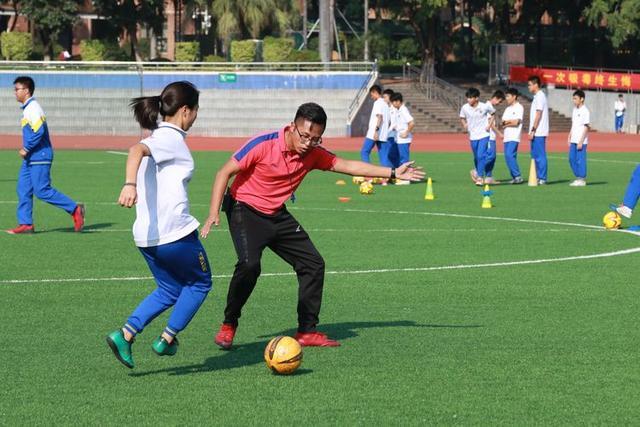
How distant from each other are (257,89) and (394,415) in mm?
43359

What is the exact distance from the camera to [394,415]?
771 cm

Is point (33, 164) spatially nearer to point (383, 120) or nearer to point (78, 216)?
point (78, 216)

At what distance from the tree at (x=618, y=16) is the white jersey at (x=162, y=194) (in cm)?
5625

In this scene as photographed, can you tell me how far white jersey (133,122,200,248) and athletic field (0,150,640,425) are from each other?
991 mm

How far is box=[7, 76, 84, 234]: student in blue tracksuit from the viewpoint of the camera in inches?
674

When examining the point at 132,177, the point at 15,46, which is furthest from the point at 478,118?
the point at 15,46

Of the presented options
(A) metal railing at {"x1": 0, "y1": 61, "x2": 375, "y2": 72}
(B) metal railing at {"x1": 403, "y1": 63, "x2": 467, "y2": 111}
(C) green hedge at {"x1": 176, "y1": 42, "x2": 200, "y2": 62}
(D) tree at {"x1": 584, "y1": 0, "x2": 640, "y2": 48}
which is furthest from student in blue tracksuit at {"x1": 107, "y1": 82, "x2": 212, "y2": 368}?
(D) tree at {"x1": 584, "y1": 0, "x2": 640, "y2": 48}

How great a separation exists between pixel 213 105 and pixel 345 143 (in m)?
6.71

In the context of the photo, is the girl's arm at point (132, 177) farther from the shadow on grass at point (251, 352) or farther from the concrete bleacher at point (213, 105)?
the concrete bleacher at point (213, 105)

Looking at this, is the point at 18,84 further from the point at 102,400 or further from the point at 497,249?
the point at 102,400

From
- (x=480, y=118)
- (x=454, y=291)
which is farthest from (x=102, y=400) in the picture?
Answer: (x=480, y=118)

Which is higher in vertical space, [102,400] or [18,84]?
[18,84]

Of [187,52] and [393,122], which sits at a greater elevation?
[187,52]

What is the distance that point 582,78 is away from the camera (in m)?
57.6
